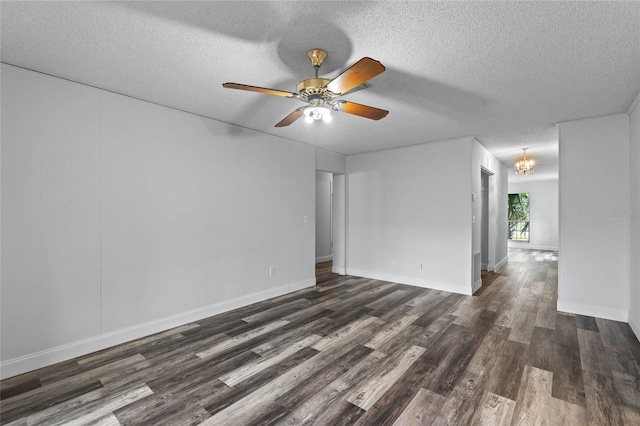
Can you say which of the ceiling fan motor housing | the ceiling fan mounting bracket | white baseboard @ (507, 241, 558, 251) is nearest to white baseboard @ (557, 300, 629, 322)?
the ceiling fan motor housing

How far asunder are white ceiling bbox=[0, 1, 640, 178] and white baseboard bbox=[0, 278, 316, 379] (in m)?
2.53

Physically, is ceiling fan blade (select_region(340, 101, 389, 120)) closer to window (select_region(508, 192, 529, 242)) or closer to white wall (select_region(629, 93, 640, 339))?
white wall (select_region(629, 93, 640, 339))

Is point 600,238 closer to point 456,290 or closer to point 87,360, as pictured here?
point 456,290

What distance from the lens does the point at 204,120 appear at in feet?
12.5

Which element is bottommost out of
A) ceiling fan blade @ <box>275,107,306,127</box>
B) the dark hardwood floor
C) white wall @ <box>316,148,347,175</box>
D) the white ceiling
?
the dark hardwood floor

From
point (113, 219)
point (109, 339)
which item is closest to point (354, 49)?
point (113, 219)

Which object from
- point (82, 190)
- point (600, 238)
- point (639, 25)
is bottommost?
point (600, 238)

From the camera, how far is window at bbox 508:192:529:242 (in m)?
11.2

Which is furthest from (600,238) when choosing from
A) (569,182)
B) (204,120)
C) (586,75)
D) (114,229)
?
(114,229)

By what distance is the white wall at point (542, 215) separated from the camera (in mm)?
10531

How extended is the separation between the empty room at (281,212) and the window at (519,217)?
24.4 ft

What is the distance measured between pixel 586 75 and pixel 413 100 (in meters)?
1.49

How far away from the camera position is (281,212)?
486 centimetres

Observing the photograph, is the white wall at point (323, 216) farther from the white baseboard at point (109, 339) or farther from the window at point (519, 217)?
the window at point (519, 217)
